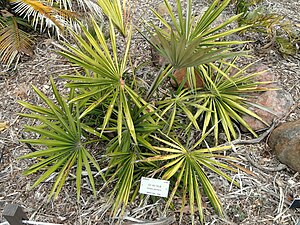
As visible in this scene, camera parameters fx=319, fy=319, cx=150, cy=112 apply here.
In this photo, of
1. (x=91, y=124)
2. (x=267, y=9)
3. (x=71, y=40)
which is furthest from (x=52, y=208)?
(x=267, y=9)

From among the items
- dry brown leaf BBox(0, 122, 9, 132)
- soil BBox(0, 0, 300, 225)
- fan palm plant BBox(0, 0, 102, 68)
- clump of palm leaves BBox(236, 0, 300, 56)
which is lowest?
soil BBox(0, 0, 300, 225)

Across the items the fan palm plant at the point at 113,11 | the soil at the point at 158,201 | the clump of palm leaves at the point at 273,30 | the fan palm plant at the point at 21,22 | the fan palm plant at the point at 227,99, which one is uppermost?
the fan palm plant at the point at 21,22

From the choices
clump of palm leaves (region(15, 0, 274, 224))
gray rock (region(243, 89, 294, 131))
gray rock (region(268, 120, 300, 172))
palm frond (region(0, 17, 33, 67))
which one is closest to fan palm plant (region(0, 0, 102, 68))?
palm frond (region(0, 17, 33, 67))

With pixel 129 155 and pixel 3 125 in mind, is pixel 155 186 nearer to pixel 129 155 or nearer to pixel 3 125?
pixel 129 155

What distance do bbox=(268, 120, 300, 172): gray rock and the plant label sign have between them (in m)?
0.83

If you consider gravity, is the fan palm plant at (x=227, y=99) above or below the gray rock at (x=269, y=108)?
above

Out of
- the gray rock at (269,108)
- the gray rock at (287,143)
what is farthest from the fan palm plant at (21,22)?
the gray rock at (287,143)

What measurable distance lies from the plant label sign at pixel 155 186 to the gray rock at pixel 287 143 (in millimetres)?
825

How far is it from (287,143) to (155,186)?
2.96 ft

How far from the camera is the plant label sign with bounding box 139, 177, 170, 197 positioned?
170cm

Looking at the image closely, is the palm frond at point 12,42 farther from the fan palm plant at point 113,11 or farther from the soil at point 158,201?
the fan palm plant at point 113,11

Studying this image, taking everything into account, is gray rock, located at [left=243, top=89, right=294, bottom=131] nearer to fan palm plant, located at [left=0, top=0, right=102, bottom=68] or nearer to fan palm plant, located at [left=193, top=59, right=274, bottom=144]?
fan palm plant, located at [left=193, top=59, right=274, bottom=144]

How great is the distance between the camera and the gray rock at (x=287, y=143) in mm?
1958

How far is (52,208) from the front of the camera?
6.19 ft
